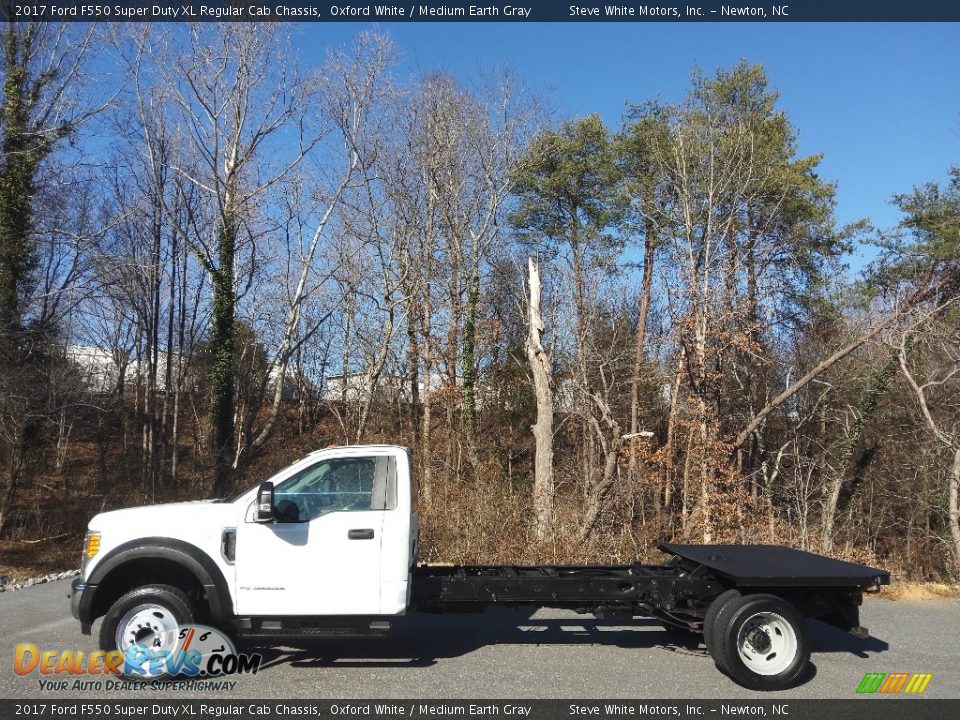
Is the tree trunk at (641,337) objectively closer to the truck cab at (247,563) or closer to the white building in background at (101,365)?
the truck cab at (247,563)

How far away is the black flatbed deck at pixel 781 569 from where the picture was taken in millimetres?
6430

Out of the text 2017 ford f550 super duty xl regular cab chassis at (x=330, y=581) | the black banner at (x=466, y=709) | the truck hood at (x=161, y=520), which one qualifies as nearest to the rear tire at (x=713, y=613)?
the text 2017 ford f550 super duty xl regular cab chassis at (x=330, y=581)

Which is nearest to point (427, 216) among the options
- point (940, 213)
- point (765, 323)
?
point (765, 323)

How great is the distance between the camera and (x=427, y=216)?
83.1ft

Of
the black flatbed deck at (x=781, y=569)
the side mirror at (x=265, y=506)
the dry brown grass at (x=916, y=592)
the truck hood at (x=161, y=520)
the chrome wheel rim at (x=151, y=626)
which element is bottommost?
the dry brown grass at (x=916, y=592)

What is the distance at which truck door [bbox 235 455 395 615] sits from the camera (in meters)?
6.19

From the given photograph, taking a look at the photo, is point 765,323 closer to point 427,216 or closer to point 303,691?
point 427,216

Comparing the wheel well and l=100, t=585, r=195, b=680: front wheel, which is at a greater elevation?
the wheel well

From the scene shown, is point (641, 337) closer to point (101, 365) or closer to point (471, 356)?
point (471, 356)

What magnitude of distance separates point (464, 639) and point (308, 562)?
2156 mm

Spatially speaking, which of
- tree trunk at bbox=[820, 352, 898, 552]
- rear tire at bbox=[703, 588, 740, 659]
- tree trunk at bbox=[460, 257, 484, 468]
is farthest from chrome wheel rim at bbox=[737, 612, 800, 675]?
tree trunk at bbox=[460, 257, 484, 468]

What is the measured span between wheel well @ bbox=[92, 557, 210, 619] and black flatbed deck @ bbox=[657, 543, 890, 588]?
14.8 feet

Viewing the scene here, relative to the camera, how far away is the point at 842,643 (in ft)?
25.4

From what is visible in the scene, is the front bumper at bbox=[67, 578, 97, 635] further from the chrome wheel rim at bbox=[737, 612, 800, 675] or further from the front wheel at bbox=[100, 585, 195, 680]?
the chrome wheel rim at bbox=[737, 612, 800, 675]
